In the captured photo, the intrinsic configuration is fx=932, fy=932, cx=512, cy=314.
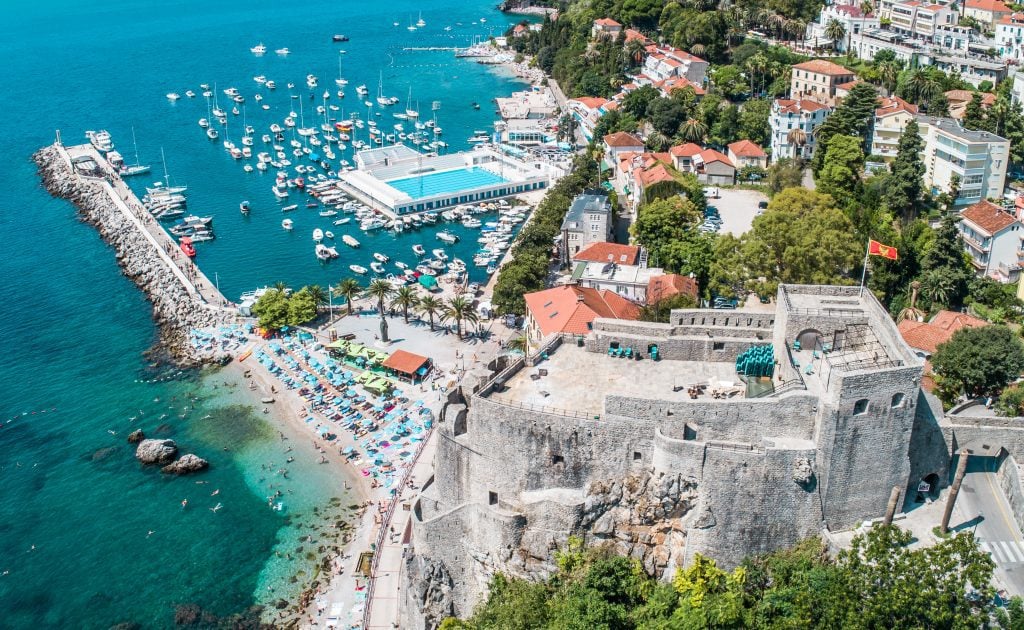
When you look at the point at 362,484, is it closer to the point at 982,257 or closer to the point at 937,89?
the point at 982,257

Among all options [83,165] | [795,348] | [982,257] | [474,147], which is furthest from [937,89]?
[83,165]

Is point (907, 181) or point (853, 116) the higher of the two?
point (853, 116)

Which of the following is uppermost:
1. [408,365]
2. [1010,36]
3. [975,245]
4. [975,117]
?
[1010,36]

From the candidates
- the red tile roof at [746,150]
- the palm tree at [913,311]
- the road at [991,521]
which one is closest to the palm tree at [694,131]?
the red tile roof at [746,150]

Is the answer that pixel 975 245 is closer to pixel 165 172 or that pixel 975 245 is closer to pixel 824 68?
pixel 824 68

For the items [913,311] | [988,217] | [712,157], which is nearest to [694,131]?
[712,157]

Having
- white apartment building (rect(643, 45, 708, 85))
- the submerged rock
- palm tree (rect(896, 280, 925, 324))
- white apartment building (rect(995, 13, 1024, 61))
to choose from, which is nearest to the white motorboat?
the submerged rock

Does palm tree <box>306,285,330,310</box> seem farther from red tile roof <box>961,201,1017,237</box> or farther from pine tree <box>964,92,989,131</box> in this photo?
pine tree <box>964,92,989,131</box>
